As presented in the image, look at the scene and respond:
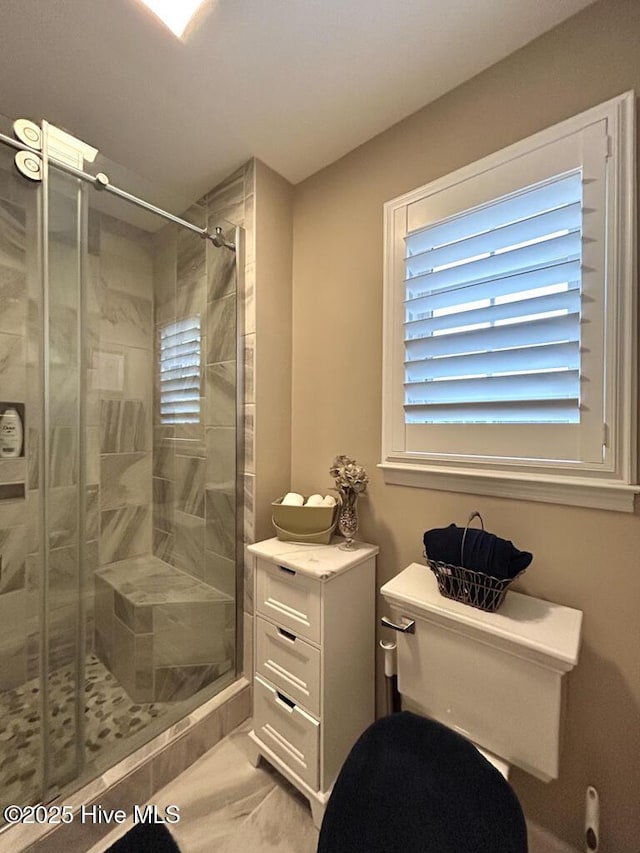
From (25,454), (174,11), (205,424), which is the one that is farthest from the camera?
(205,424)

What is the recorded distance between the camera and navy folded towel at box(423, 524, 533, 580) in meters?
0.87

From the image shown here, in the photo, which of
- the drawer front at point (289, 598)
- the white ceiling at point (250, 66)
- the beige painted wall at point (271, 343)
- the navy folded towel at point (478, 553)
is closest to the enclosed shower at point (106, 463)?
the beige painted wall at point (271, 343)

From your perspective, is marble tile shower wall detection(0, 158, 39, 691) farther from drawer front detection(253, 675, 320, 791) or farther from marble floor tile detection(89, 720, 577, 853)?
drawer front detection(253, 675, 320, 791)

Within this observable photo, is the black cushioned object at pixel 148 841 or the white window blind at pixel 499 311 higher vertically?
the white window blind at pixel 499 311

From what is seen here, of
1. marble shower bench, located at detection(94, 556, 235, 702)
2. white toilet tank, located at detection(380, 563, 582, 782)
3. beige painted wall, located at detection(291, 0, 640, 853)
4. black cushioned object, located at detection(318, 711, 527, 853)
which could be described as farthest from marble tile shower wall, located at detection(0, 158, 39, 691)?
white toilet tank, located at detection(380, 563, 582, 782)

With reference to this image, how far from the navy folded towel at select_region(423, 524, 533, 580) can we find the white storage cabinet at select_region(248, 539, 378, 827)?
33cm

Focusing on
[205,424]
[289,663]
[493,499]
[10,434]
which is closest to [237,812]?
[289,663]

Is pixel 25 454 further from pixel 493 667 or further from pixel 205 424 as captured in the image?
pixel 493 667

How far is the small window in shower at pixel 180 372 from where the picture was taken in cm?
173

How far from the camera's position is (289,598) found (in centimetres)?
118

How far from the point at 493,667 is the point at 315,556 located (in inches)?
23.0

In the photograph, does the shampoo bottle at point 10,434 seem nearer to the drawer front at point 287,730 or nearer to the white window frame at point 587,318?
the drawer front at point 287,730

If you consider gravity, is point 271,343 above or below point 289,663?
above

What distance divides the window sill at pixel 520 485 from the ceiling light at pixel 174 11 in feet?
4.81
